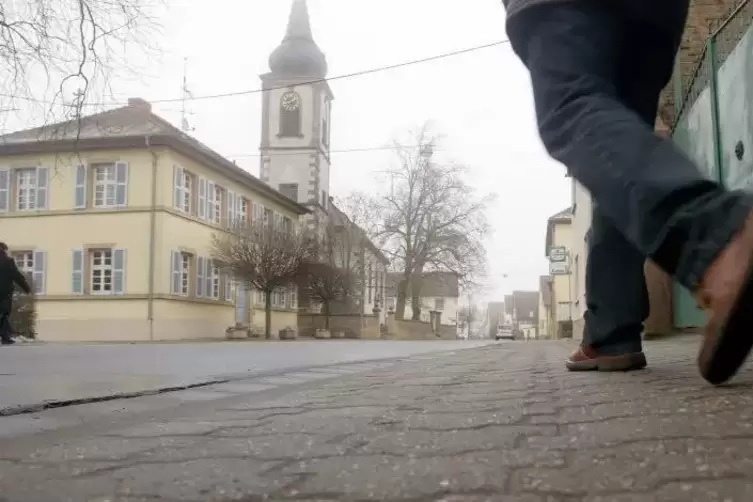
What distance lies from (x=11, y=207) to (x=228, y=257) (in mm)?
8200

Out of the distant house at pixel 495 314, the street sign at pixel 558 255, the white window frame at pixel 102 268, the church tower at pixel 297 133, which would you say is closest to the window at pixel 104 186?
the white window frame at pixel 102 268

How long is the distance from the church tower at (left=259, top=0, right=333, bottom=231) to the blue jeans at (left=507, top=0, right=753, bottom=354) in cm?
4556

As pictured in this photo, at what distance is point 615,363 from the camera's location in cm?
337

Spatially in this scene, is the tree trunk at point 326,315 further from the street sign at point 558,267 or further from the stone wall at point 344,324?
the street sign at point 558,267

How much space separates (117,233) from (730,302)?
2919 centimetres

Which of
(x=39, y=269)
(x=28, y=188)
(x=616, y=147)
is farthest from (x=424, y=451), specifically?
(x=28, y=188)

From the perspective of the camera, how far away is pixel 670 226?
1.80m

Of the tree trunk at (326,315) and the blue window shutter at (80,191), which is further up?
the blue window shutter at (80,191)

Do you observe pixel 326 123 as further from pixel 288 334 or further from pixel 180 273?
pixel 180 273

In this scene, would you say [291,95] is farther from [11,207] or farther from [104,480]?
[104,480]

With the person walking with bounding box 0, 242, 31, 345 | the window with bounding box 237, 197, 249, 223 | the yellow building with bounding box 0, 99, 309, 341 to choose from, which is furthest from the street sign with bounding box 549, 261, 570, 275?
the window with bounding box 237, 197, 249, 223

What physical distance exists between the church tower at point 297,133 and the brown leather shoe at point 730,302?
152ft

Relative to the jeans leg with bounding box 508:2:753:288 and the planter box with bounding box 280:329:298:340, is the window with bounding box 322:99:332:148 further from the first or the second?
the jeans leg with bounding box 508:2:753:288

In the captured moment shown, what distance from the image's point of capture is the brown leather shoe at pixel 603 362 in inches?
133
